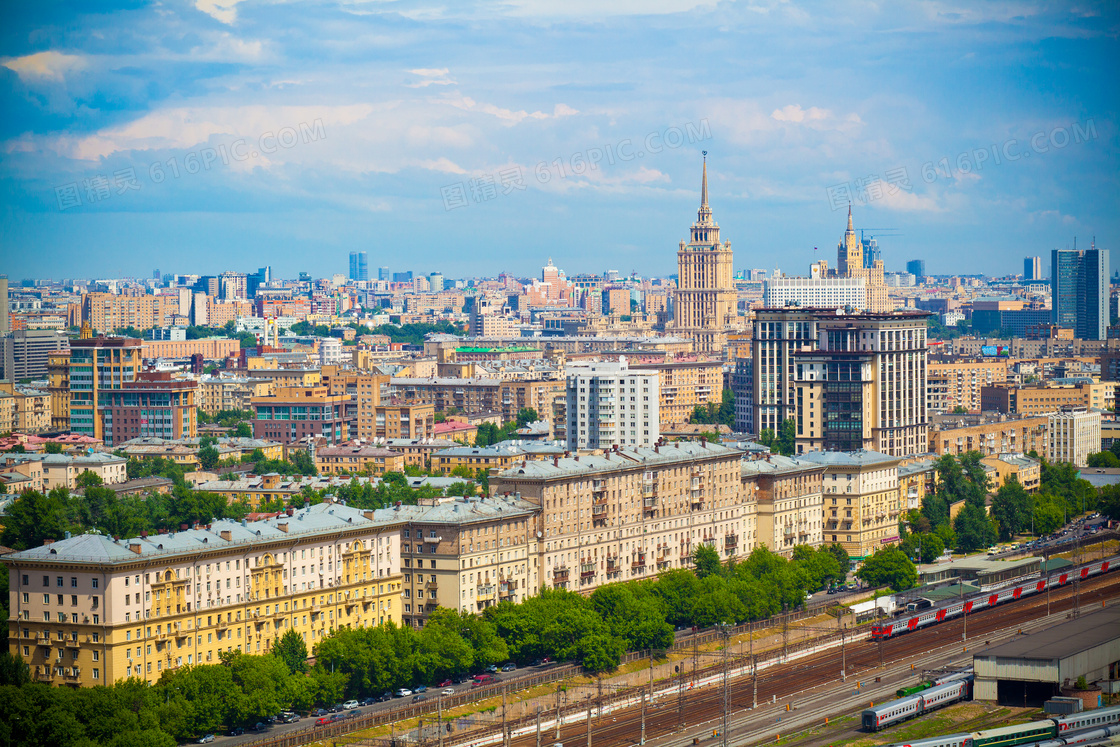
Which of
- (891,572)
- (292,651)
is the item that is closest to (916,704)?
(292,651)

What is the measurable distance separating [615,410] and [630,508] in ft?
115

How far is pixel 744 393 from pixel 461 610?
284 ft

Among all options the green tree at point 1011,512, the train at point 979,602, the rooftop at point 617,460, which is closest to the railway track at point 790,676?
the train at point 979,602

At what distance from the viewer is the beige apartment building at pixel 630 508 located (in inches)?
3292

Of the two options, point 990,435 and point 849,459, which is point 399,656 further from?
point 990,435

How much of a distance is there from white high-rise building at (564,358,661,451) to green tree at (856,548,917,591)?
102 feet

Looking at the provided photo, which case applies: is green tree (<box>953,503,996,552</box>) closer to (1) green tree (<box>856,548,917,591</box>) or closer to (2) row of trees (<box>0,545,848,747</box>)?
(1) green tree (<box>856,548,917,591</box>)

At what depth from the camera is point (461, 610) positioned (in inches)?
3012

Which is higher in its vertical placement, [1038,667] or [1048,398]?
[1048,398]

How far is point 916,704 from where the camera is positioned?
224 feet

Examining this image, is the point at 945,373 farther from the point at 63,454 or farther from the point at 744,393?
the point at 63,454

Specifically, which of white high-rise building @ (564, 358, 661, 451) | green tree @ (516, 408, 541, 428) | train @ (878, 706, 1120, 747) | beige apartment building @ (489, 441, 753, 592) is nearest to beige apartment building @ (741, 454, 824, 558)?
beige apartment building @ (489, 441, 753, 592)

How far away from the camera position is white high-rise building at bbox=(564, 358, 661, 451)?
404 feet

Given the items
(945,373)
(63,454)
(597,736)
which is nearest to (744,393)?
(945,373)
